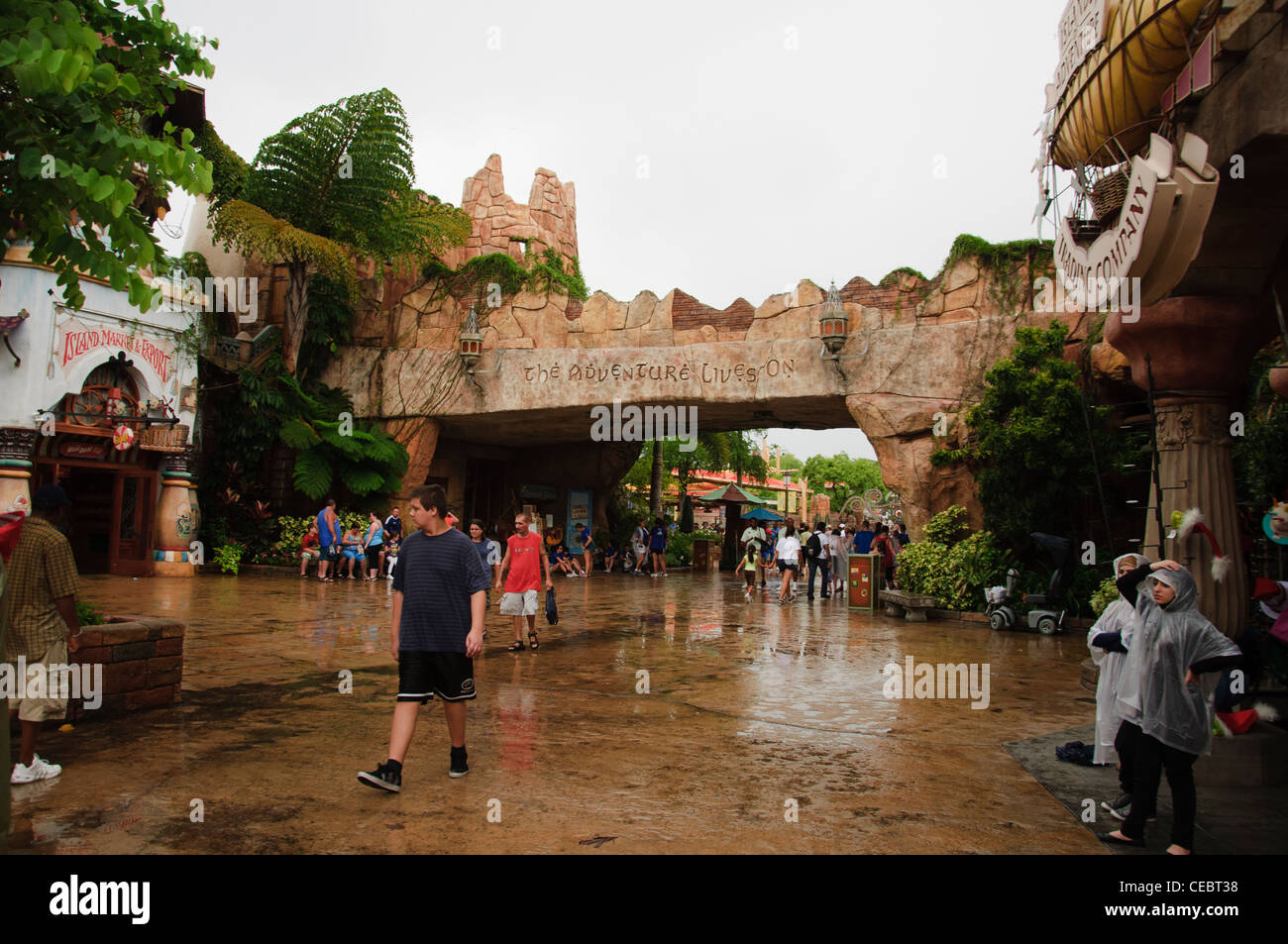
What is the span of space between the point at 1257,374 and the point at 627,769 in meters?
9.89

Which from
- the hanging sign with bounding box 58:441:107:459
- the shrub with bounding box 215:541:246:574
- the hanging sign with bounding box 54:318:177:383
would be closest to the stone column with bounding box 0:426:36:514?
the hanging sign with bounding box 58:441:107:459

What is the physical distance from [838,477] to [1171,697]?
59.4m

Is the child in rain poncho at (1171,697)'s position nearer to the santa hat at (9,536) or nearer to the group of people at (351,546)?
the santa hat at (9,536)

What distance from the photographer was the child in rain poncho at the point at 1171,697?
4047 millimetres

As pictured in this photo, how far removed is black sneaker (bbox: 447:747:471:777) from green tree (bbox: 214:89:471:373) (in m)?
15.4

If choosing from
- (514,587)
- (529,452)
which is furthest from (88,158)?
(529,452)

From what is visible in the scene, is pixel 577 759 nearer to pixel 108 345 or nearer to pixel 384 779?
pixel 384 779

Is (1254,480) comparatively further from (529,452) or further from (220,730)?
(529,452)

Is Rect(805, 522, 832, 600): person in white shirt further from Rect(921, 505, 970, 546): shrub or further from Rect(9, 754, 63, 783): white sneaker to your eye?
Rect(9, 754, 63, 783): white sneaker

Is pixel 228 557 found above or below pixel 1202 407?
below

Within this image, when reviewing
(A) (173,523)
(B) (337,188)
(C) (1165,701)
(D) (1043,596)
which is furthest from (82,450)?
(C) (1165,701)

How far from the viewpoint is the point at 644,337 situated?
1809 centimetres

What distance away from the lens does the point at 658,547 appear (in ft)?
77.6

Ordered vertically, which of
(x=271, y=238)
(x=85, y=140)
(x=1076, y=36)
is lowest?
(x=85, y=140)
